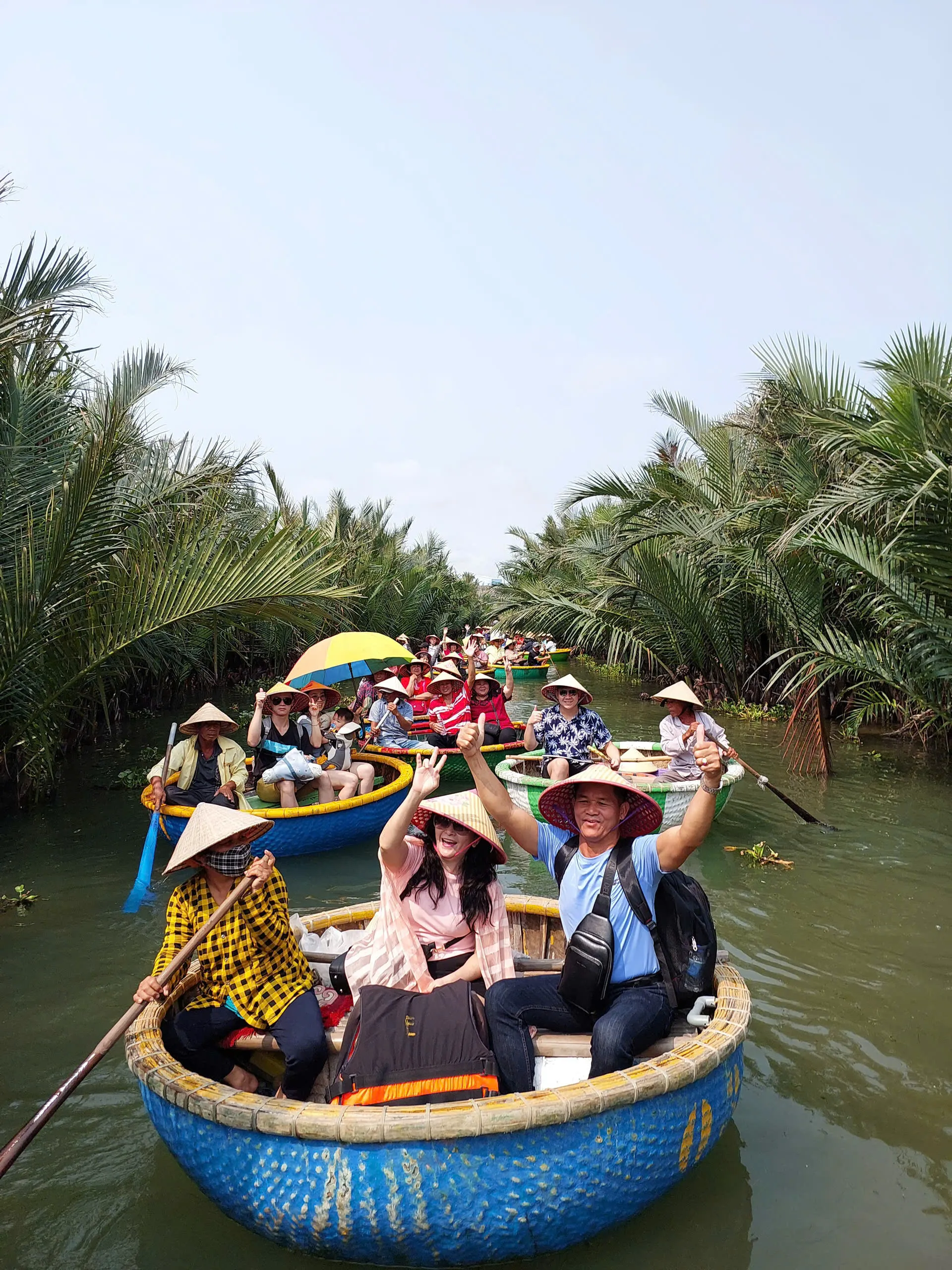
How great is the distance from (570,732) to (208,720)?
3.42 meters

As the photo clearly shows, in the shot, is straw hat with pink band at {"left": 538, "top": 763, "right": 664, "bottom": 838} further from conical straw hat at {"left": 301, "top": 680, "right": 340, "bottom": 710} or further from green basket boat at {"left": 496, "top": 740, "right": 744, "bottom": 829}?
conical straw hat at {"left": 301, "top": 680, "right": 340, "bottom": 710}

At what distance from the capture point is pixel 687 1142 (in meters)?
3.24

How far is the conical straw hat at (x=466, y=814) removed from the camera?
12.4 feet

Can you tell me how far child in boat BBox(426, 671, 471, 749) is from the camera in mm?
10414

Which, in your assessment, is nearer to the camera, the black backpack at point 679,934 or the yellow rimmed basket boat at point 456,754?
the black backpack at point 679,934

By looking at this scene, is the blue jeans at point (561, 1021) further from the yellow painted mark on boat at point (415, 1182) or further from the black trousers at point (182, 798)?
the black trousers at point (182, 798)

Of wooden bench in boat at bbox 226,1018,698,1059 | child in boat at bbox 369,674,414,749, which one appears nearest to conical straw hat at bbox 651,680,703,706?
child in boat at bbox 369,674,414,749

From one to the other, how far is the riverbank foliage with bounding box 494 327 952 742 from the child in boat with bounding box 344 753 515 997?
4.90m

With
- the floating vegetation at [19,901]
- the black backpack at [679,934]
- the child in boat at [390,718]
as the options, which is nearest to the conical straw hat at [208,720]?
the floating vegetation at [19,901]

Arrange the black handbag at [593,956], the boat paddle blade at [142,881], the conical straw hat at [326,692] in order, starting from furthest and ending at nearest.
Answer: the conical straw hat at [326,692] → the boat paddle blade at [142,881] → the black handbag at [593,956]

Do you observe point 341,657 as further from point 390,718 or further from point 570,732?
point 570,732

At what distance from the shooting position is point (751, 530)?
13422 millimetres

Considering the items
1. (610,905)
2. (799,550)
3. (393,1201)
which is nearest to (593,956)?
(610,905)

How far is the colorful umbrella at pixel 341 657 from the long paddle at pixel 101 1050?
17.6 ft
